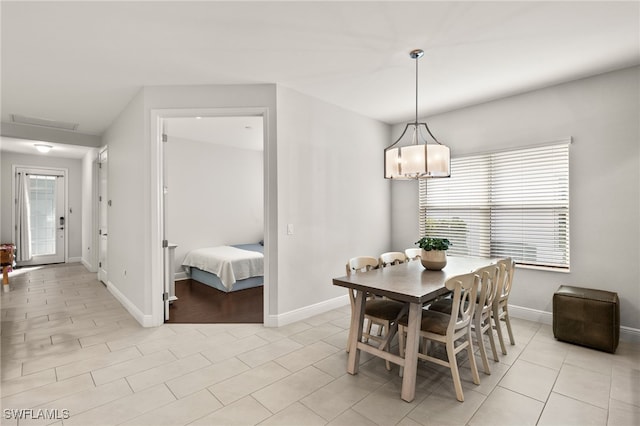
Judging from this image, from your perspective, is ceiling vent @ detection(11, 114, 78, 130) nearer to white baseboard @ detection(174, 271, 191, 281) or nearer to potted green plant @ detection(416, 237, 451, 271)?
white baseboard @ detection(174, 271, 191, 281)

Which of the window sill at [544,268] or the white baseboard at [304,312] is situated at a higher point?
the window sill at [544,268]

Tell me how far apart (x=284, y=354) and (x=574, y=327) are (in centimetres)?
279

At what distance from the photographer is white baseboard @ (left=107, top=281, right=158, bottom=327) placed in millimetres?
3484

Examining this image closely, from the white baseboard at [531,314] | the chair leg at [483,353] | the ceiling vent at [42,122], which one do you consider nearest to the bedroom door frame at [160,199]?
the chair leg at [483,353]

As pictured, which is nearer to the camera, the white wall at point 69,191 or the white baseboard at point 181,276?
the white baseboard at point 181,276

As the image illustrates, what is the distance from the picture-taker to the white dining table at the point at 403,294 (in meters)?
2.12

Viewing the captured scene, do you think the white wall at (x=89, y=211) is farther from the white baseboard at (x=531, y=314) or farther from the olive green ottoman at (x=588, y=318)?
the olive green ottoman at (x=588, y=318)

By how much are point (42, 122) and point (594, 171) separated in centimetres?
759

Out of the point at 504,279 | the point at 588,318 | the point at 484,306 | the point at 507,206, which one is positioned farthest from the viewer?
the point at 507,206

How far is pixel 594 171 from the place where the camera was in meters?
3.29

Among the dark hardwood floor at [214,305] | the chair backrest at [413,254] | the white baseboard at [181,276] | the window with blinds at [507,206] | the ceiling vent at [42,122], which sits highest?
the ceiling vent at [42,122]

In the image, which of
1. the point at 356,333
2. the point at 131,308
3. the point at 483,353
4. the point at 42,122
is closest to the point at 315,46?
the point at 356,333

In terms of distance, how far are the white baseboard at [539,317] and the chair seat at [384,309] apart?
2.04 meters

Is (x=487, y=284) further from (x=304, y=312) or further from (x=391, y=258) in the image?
(x=304, y=312)
